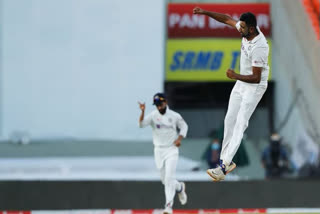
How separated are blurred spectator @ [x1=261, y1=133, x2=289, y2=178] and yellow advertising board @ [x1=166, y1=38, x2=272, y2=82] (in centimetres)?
425

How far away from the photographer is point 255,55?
10375 millimetres

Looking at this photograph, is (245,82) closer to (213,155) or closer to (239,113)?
(239,113)

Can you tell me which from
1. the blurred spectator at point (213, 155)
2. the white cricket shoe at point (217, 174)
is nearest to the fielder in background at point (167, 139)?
the blurred spectator at point (213, 155)

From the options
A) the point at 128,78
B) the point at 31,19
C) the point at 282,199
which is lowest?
the point at 282,199

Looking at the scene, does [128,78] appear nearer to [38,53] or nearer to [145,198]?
[38,53]

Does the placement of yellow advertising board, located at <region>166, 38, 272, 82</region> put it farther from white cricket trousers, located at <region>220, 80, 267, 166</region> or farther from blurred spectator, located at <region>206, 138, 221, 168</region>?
white cricket trousers, located at <region>220, 80, 267, 166</region>

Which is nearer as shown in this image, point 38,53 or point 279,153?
point 279,153

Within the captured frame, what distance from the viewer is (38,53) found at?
2302 centimetres

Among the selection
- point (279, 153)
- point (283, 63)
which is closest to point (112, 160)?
point (279, 153)

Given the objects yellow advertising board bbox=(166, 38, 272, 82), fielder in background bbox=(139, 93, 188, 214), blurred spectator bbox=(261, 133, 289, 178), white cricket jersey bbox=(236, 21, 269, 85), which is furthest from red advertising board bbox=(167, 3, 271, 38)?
white cricket jersey bbox=(236, 21, 269, 85)

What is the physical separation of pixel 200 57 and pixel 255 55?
47.5 ft

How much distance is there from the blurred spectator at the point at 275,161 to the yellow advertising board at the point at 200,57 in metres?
4.25

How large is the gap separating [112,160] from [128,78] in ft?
8.50

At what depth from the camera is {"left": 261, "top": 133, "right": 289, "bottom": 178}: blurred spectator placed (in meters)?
20.6
